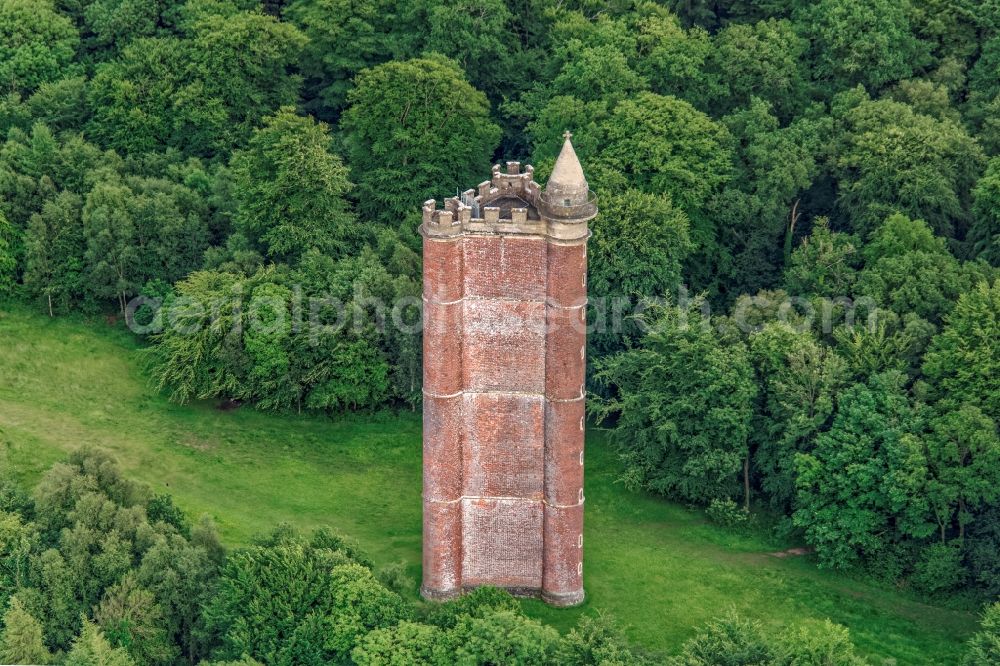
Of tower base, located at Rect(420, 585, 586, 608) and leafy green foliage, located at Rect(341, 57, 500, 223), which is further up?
leafy green foliage, located at Rect(341, 57, 500, 223)

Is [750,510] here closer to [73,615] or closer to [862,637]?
[862,637]

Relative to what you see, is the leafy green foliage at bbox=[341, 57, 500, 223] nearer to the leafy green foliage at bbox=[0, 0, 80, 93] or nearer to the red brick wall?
the leafy green foliage at bbox=[0, 0, 80, 93]

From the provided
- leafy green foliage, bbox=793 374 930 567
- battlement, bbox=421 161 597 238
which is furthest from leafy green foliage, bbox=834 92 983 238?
battlement, bbox=421 161 597 238

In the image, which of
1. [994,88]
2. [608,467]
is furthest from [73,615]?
[994,88]

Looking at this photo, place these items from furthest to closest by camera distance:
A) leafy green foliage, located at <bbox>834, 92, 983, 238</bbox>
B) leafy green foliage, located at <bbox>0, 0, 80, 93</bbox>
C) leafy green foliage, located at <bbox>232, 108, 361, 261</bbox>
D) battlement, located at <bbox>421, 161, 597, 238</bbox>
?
leafy green foliage, located at <bbox>0, 0, 80, 93</bbox> < leafy green foliage, located at <bbox>232, 108, 361, 261</bbox> < leafy green foliage, located at <bbox>834, 92, 983, 238</bbox> < battlement, located at <bbox>421, 161, 597, 238</bbox>

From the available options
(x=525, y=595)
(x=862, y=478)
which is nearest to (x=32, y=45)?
(x=525, y=595)

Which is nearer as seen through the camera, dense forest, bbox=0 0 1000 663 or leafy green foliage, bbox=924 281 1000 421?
leafy green foliage, bbox=924 281 1000 421

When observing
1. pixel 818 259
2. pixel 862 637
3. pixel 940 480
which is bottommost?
pixel 862 637
